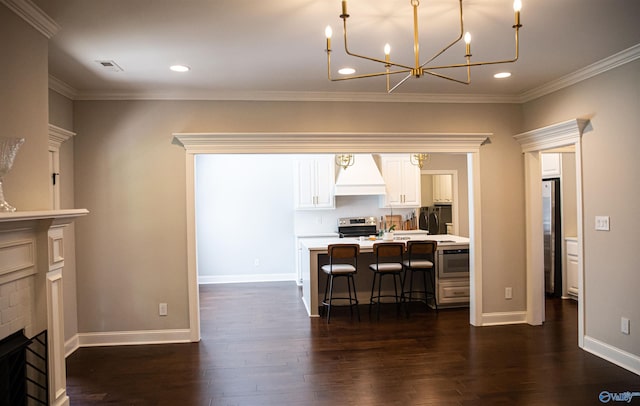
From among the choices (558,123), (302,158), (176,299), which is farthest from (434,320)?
(302,158)

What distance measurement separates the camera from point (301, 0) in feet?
→ 8.21

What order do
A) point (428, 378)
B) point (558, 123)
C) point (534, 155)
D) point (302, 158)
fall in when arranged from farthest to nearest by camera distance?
point (302, 158), point (534, 155), point (558, 123), point (428, 378)

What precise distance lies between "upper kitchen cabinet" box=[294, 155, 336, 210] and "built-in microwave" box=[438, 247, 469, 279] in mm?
2676

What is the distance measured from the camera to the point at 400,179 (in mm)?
8133

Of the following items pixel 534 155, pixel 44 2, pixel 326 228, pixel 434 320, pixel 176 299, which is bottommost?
pixel 434 320

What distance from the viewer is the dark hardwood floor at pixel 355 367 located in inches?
125

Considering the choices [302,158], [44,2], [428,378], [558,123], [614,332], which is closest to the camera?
[44,2]

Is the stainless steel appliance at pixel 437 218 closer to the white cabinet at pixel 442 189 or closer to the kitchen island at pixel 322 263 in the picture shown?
the white cabinet at pixel 442 189

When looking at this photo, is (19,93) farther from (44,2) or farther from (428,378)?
(428,378)

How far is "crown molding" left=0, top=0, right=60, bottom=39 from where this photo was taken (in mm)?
2387

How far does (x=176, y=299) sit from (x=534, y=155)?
13.8 feet

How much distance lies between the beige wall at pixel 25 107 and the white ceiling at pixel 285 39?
21 centimetres

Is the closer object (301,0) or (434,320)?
(301,0)

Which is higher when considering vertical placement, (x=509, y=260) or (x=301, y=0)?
(x=301, y=0)
